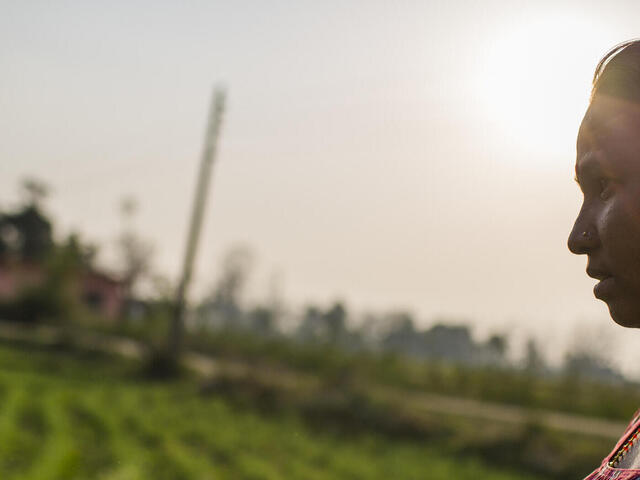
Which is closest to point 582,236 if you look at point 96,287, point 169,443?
point 169,443

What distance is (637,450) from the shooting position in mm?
844

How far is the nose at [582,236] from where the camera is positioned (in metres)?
0.88

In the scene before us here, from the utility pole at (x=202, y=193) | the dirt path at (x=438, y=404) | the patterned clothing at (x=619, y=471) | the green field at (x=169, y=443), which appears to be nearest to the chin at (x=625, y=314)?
the patterned clothing at (x=619, y=471)

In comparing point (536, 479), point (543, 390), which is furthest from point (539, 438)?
point (543, 390)

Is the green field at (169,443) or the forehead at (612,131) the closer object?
the forehead at (612,131)

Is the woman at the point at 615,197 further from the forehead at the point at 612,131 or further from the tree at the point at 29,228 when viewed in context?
the tree at the point at 29,228

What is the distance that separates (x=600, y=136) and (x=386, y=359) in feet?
80.4

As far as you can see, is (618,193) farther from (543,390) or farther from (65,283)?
(65,283)

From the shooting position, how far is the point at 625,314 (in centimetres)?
88

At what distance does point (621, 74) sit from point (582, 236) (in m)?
0.19

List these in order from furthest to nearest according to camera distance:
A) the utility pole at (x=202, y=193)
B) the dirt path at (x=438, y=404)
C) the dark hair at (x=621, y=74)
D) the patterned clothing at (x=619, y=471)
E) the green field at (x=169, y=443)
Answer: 1. the utility pole at (x=202, y=193)
2. the dirt path at (x=438, y=404)
3. the green field at (x=169, y=443)
4. the dark hair at (x=621, y=74)
5. the patterned clothing at (x=619, y=471)

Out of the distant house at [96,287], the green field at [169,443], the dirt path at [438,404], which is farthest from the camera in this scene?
the distant house at [96,287]

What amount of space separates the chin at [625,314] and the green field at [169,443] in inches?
280

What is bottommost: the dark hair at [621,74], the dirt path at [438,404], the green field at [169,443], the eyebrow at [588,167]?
the green field at [169,443]
